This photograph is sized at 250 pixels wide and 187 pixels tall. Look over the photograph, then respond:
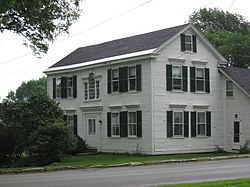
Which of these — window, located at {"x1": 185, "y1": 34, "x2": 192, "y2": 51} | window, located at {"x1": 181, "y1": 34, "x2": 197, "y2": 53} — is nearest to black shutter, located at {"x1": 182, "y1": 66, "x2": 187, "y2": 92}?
window, located at {"x1": 181, "y1": 34, "x2": 197, "y2": 53}

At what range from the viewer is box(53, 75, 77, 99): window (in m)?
39.7

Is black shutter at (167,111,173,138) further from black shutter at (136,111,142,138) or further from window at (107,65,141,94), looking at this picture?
window at (107,65,141,94)

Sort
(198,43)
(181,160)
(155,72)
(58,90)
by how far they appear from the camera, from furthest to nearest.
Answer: (58,90)
(198,43)
(155,72)
(181,160)

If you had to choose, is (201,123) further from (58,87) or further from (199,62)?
(58,87)

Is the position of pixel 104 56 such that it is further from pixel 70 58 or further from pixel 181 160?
pixel 181 160

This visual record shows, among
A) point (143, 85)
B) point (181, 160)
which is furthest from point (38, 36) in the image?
point (143, 85)

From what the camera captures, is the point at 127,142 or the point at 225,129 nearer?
the point at 127,142

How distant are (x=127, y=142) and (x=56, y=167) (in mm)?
9962

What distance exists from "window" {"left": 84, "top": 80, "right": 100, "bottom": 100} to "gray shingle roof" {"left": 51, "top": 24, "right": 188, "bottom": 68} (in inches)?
86.9

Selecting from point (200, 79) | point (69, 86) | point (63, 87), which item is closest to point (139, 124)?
point (200, 79)

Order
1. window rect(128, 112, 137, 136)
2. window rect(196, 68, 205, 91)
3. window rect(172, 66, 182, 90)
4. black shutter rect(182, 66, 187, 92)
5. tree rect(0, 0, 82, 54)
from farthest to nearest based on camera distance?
window rect(196, 68, 205, 91), black shutter rect(182, 66, 187, 92), window rect(172, 66, 182, 90), window rect(128, 112, 137, 136), tree rect(0, 0, 82, 54)

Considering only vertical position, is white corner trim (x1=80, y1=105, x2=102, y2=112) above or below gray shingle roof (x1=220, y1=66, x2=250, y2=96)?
below

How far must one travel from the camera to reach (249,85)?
120 feet

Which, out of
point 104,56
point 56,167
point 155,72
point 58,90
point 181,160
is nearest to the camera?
point 56,167
